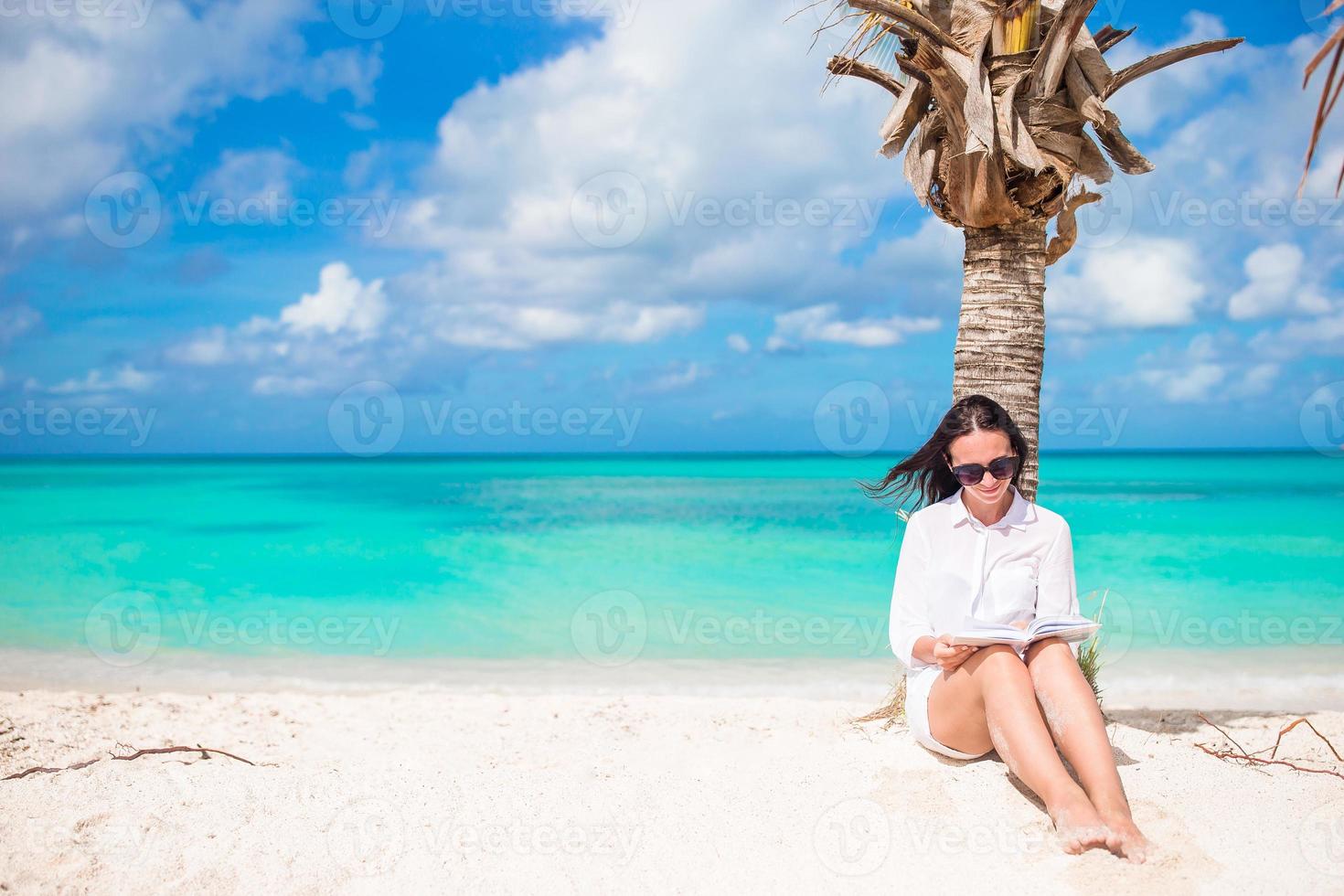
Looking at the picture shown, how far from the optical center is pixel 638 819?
131 inches

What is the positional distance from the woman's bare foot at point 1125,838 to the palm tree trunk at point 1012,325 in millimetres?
1784

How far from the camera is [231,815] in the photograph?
3260 mm

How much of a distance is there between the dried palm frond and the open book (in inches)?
81.9

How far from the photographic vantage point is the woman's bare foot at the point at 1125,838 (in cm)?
279

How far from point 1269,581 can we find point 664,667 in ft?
35.3

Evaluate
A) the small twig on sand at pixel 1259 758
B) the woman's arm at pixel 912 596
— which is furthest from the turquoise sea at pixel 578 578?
the woman's arm at pixel 912 596

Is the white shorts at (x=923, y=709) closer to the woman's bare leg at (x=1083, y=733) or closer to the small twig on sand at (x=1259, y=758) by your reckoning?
the woman's bare leg at (x=1083, y=733)

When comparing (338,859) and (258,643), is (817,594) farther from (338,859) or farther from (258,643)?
(338,859)

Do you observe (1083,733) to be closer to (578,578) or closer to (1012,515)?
(1012,515)

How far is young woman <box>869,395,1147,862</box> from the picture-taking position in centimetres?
318

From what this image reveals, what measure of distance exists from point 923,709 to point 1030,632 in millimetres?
647

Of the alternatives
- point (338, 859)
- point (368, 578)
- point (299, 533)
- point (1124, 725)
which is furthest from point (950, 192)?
point (299, 533)

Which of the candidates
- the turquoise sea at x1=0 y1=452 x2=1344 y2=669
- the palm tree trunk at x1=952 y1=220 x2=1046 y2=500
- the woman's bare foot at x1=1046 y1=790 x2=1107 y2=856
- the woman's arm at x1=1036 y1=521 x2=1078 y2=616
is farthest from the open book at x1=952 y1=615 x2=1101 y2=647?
the turquoise sea at x1=0 y1=452 x2=1344 y2=669

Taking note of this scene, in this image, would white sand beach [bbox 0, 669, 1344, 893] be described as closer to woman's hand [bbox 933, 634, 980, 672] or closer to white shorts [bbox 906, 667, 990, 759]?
white shorts [bbox 906, 667, 990, 759]
